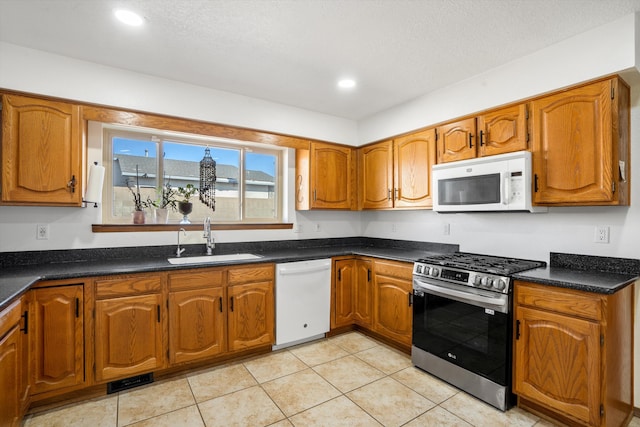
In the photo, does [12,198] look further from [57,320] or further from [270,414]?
[270,414]

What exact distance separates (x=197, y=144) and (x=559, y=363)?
3.39 meters

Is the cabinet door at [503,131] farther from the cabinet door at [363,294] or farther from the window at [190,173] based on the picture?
the window at [190,173]

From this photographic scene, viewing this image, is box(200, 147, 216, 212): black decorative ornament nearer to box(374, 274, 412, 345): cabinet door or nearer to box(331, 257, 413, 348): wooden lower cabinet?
box(331, 257, 413, 348): wooden lower cabinet

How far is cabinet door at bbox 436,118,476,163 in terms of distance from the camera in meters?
2.73

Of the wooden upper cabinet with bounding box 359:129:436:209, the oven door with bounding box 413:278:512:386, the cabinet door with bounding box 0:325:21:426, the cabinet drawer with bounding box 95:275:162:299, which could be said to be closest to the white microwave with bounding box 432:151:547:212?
the wooden upper cabinet with bounding box 359:129:436:209

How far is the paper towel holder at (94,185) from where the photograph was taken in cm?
247

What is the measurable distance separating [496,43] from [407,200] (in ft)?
5.11

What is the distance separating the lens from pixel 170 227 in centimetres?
298

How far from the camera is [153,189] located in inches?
121

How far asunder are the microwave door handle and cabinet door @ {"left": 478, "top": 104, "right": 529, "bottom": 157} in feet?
0.75

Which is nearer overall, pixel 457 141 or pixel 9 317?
pixel 9 317

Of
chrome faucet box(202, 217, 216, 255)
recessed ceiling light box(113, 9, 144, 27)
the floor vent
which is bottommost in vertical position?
the floor vent

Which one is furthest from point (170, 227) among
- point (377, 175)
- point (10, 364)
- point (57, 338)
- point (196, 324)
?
point (377, 175)

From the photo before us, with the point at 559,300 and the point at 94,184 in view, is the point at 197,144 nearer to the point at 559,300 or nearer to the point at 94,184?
the point at 94,184
